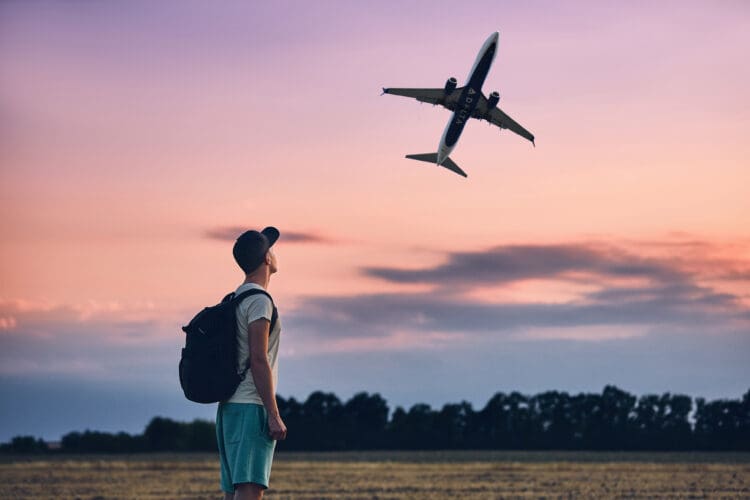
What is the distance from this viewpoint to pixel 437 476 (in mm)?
34781

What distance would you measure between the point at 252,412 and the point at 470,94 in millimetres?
28601

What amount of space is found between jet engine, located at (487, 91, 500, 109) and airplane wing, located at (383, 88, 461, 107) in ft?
3.36

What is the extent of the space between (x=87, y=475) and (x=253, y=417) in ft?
107

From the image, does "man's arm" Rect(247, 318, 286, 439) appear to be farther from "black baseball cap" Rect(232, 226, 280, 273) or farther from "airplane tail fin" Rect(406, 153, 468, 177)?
"airplane tail fin" Rect(406, 153, 468, 177)

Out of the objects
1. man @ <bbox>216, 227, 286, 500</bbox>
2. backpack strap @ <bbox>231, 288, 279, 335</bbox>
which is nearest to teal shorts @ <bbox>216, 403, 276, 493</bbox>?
man @ <bbox>216, 227, 286, 500</bbox>

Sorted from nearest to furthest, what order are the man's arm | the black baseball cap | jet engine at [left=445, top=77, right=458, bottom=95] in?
the man's arm, the black baseball cap, jet engine at [left=445, top=77, right=458, bottom=95]

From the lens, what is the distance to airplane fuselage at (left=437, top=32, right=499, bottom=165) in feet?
109

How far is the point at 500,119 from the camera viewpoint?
34.7 metres

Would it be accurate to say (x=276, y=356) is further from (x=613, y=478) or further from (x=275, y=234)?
(x=613, y=478)

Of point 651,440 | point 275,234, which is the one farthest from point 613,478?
→ point 651,440

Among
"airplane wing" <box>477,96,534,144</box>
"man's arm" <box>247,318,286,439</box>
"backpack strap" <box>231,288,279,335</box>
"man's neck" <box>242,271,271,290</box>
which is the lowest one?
"man's arm" <box>247,318,286,439</box>

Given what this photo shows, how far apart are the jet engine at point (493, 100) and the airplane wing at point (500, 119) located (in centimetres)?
12

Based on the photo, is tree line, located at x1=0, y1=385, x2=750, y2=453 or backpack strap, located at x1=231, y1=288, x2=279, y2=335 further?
tree line, located at x1=0, y1=385, x2=750, y2=453

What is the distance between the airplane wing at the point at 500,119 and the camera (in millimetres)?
33594
